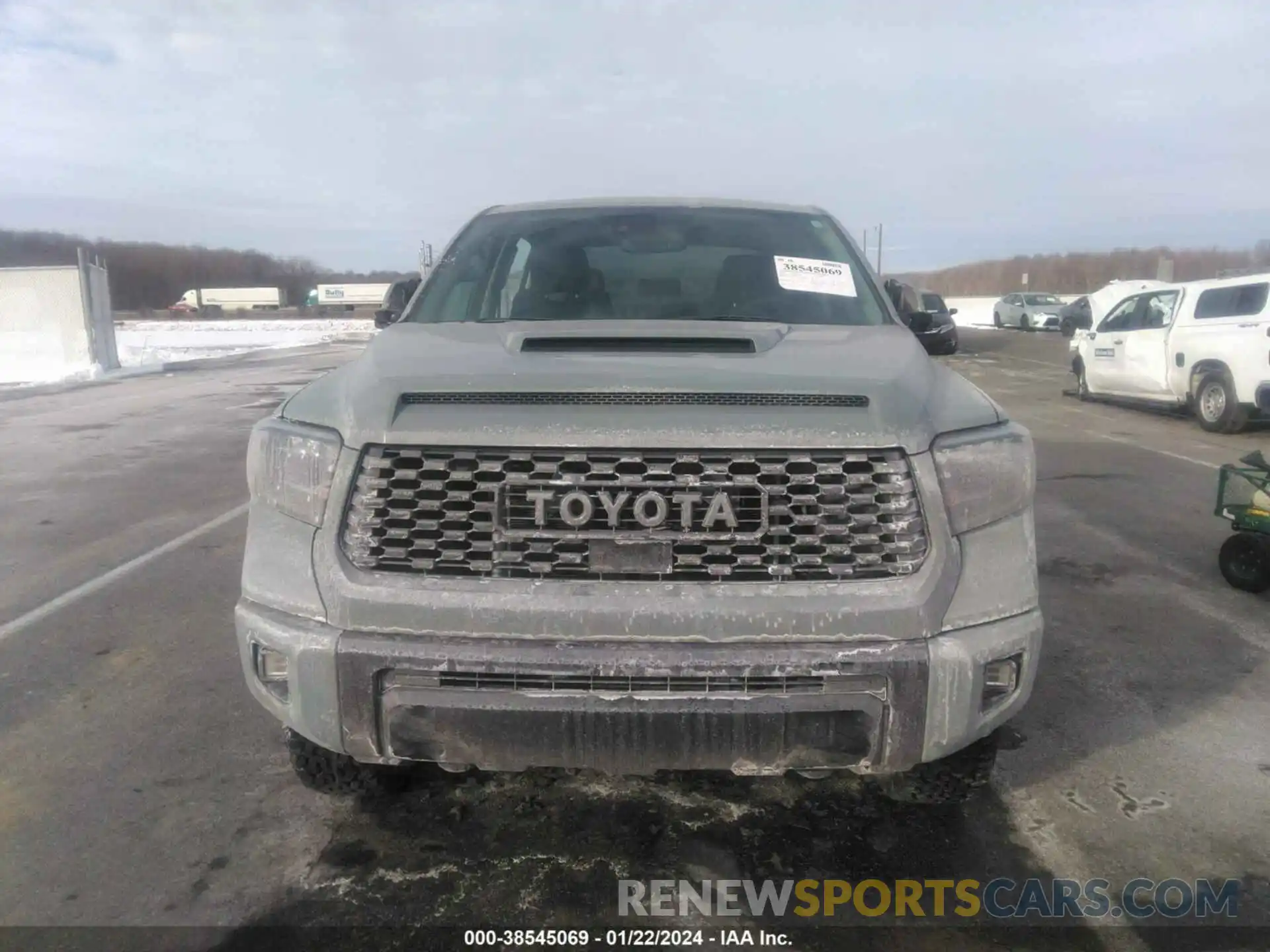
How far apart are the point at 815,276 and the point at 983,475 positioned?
1478mm

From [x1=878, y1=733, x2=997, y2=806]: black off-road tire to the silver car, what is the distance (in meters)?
36.8

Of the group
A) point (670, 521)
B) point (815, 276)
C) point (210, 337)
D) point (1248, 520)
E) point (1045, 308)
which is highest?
point (815, 276)

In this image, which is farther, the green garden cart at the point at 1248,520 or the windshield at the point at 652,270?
the green garden cart at the point at 1248,520

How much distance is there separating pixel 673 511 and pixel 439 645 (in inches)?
25.8

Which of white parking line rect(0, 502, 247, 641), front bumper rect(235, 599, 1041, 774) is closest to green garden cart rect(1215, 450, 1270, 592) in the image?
front bumper rect(235, 599, 1041, 774)

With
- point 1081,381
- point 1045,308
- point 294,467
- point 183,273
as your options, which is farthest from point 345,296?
point 294,467

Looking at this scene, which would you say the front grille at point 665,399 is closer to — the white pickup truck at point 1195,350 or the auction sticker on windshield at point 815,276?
the auction sticker on windshield at point 815,276

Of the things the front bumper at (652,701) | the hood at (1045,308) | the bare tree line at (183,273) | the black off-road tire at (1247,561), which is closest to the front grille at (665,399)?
the front bumper at (652,701)

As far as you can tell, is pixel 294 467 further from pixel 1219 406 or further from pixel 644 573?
pixel 1219 406

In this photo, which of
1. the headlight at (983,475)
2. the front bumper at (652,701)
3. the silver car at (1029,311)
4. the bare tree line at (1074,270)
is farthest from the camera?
the bare tree line at (1074,270)

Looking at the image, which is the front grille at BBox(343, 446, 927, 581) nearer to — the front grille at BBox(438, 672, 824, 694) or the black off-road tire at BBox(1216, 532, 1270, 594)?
the front grille at BBox(438, 672, 824, 694)

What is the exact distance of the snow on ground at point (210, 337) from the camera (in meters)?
30.4

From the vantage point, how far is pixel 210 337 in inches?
1716

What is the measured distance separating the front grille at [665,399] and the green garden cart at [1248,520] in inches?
141
